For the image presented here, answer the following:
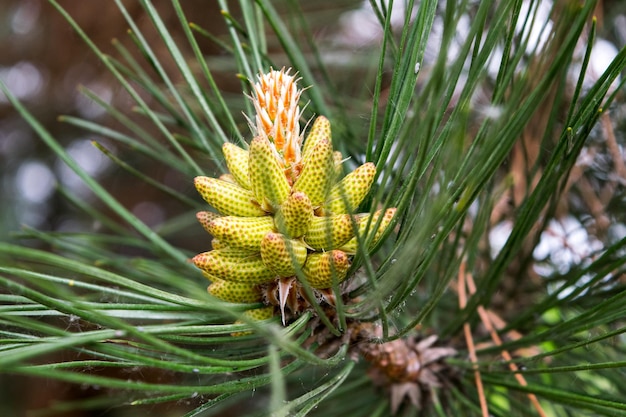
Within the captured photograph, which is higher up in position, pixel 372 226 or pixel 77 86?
pixel 77 86

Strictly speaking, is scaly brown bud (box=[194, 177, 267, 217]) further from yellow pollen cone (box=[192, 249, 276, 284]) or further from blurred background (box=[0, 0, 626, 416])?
blurred background (box=[0, 0, 626, 416])

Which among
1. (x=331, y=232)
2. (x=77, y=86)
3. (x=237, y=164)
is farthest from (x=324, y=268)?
(x=77, y=86)

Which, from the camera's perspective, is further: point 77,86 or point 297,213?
point 77,86

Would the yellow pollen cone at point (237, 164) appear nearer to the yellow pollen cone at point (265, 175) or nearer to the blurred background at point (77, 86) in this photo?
the yellow pollen cone at point (265, 175)

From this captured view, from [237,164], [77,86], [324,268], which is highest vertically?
[77,86]

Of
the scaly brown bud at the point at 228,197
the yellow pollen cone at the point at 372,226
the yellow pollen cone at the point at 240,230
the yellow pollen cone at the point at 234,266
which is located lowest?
the yellow pollen cone at the point at 372,226

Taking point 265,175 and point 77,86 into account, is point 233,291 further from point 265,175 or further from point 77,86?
point 77,86

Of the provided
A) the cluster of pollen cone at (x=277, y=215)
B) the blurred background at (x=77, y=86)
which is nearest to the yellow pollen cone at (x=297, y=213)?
the cluster of pollen cone at (x=277, y=215)
